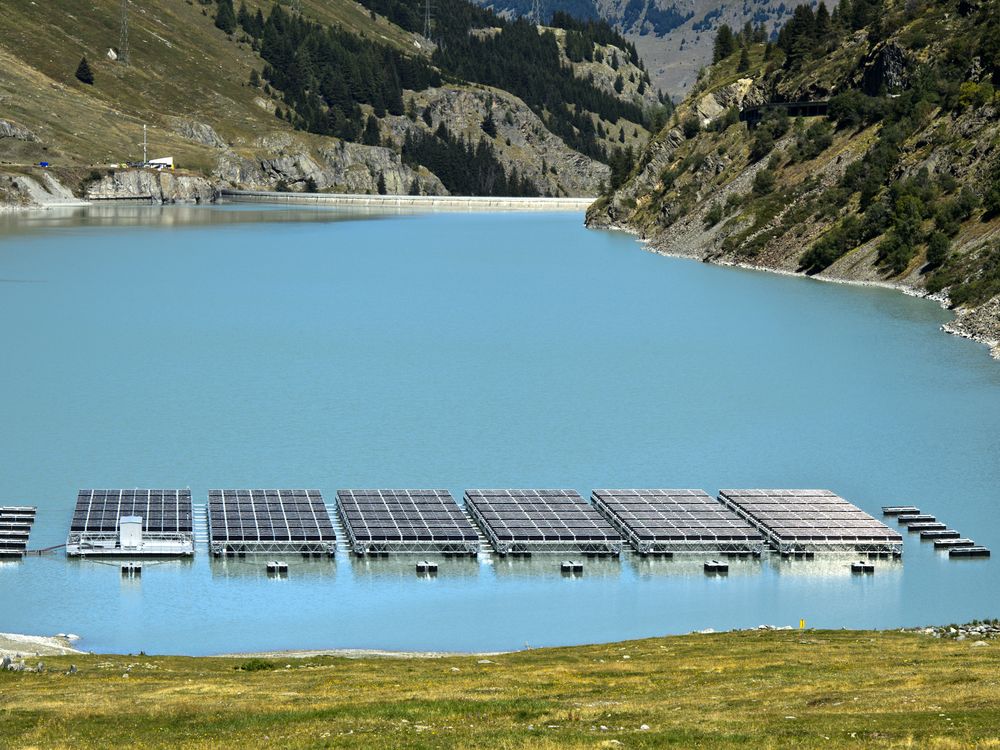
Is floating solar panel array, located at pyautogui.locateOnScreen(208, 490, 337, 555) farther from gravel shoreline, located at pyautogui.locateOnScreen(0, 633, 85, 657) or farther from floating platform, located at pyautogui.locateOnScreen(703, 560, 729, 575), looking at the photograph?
floating platform, located at pyautogui.locateOnScreen(703, 560, 729, 575)

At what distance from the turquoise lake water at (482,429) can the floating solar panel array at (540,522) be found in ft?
3.56

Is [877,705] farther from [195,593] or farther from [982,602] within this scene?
[195,593]

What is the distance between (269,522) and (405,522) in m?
6.52

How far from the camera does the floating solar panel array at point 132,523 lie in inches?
2891

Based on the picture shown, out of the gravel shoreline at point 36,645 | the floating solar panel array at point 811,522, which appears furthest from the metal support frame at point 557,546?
the gravel shoreline at point 36,645

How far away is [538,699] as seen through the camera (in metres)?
43.8

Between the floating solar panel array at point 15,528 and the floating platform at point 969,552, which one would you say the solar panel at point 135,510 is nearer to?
the floating solar panel array at point 15,528

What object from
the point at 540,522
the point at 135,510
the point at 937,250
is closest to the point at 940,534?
the point at 540,522

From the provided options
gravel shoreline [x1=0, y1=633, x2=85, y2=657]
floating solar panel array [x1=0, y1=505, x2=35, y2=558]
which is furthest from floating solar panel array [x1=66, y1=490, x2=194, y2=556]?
gravel shoreline [x1=0, y1=633, x2=85, y2=657]

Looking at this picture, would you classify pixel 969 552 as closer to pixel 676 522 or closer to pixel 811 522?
pixel 811 522

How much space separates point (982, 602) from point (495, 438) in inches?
1429

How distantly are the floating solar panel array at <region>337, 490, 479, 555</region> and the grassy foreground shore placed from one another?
1806cm

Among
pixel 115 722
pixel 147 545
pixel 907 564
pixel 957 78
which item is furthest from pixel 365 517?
pixel 957 78

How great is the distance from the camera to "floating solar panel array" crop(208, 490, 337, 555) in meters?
74.0
